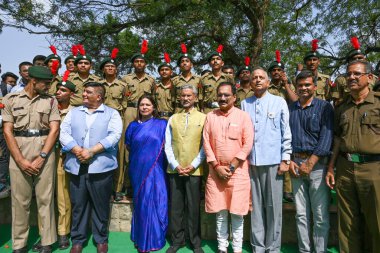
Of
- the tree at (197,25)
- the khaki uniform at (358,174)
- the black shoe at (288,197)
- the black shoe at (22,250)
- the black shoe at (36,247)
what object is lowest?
the black shoe at (36,247)

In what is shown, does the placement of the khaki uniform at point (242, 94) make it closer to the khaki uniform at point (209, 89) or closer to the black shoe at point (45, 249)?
the khaki uniform at point (209, 89)

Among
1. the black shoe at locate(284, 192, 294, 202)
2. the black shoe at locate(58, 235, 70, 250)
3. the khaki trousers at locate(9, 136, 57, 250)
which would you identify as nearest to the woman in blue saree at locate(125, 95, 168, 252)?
the black shoe at locate(58, 235, 70, 250)

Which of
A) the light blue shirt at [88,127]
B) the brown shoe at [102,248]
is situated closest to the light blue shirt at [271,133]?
the light blue shirt at [88,127]

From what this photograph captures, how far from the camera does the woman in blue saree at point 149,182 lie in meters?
3.66

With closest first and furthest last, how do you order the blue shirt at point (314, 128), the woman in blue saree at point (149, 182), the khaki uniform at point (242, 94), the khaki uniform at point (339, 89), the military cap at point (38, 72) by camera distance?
the blue shirt at point (314, 128) → the military cap at point (38, 72) → the woman in blue saree at point (149, 182) → the khaki uniform at point (339, 89) → the khaki uniform at point (242, 94)

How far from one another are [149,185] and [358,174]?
7.50 feet

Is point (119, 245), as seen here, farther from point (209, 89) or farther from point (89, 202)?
point (209, 89)

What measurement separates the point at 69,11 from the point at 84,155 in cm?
717

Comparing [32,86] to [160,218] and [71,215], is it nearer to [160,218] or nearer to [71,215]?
[71,215]

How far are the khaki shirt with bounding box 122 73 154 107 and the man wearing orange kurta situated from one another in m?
2.09

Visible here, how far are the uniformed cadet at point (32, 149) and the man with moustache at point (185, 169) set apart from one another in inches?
55.2

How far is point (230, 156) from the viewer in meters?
3.32

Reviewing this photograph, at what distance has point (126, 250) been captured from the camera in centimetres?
372

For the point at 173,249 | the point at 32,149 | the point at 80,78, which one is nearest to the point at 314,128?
the point at 173,249
